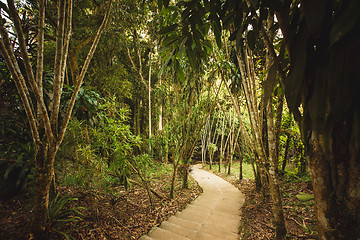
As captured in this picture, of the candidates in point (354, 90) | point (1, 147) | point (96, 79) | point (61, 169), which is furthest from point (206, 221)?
point (96, 79)

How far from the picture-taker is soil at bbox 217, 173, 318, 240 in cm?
166

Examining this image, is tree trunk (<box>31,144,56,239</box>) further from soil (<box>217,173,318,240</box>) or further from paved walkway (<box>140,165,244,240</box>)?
soil (<box>217,173,318,240</box>)

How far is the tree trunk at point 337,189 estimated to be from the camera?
0.48 metres

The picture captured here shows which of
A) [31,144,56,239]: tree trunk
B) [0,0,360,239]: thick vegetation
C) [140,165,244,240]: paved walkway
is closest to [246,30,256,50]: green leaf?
[0,0,360,239]: thick vegetation

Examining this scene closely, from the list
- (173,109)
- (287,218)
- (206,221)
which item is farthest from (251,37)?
(173,109)

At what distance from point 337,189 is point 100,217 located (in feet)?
7.71

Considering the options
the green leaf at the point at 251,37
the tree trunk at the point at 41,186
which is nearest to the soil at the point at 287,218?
the green leaf at the point at 251,37

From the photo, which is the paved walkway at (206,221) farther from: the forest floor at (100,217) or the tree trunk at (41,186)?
the tree trunk at (41,186)

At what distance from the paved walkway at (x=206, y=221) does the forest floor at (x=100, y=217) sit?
0.19 metres

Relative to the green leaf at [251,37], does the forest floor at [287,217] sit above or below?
below

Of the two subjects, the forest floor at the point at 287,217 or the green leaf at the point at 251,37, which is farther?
the forest floor at the point at 287,217

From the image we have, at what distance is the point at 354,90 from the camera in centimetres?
35

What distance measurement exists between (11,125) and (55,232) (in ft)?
5.06

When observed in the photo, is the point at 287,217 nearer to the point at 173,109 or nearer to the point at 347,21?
the point at 347,21
